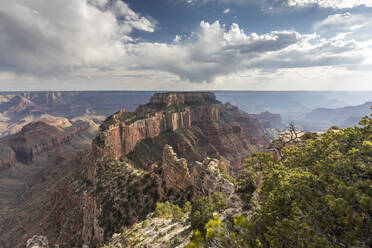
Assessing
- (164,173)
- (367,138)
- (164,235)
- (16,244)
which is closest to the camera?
(367,138)

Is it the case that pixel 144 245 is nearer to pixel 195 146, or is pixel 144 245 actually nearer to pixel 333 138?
pixel 333 138

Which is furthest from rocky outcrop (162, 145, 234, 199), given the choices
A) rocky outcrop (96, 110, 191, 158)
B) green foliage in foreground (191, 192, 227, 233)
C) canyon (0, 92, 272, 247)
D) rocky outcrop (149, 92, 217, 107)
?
rocky outcrop (149, 92, 217, 107)

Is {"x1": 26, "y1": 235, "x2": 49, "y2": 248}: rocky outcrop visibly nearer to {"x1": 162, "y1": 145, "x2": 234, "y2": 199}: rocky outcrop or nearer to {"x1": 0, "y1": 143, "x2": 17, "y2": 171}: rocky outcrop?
{"x1": 162, "y1": 145, "x2": 234, "y2": 199}: rocky outcrop

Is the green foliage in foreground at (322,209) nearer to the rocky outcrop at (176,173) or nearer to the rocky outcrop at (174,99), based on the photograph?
the rocky outcrop at (176,173)

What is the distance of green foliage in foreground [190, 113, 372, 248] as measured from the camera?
8164 mm

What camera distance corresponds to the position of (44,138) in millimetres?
197500

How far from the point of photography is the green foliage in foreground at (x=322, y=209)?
26.8 ft

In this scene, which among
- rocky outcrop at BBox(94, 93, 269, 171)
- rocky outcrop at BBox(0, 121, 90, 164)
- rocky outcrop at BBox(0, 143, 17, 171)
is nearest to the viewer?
rocky outcrop at BBox(94, 93, 269, 171)

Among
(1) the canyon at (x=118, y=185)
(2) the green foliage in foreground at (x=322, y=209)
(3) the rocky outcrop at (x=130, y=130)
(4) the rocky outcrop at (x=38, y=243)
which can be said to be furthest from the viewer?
(3) the rocky outcrop at (x=130, y=130)

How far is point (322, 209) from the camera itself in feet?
30.8

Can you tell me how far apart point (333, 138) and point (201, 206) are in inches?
672

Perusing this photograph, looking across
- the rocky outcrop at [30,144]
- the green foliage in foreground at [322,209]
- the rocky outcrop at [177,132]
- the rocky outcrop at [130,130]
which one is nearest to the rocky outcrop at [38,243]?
the rocky outcrop at [177,132]

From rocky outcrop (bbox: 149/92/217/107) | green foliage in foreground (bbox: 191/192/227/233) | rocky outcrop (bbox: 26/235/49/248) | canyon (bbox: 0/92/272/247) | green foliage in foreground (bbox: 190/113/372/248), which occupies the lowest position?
rocky outcrop (bbox: 26/235/49/248)

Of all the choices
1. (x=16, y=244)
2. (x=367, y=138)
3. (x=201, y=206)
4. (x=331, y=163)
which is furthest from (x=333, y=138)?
(x=16, y=244)
